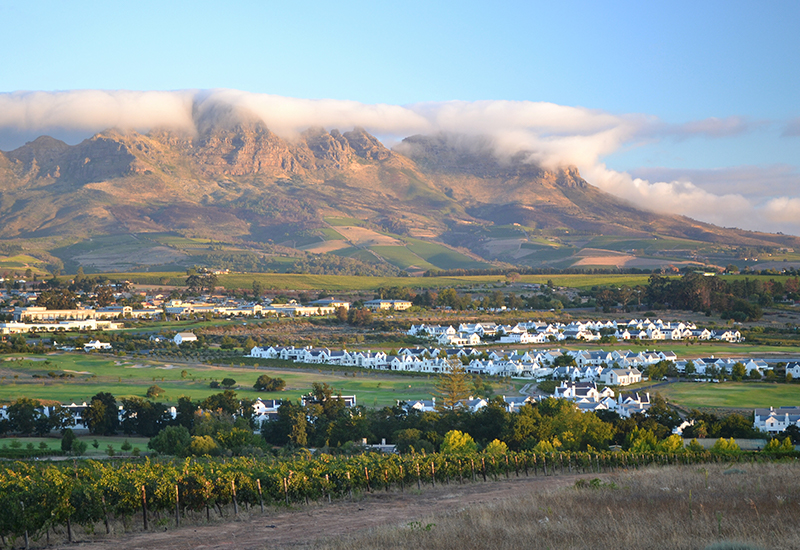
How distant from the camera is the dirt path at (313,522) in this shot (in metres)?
16.4

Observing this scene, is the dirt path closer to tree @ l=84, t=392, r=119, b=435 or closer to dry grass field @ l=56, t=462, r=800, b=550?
dry grass field @ l=56, t=462, r=800, b=550

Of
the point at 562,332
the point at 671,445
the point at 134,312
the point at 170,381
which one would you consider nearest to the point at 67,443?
the point at 170,381

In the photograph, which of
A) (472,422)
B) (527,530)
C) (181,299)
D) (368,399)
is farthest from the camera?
(181,299)

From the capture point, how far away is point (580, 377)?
6662 cm

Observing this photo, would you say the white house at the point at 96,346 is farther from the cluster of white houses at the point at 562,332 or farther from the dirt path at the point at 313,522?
the dirt path at the point at 313,522

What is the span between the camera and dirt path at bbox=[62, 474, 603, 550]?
53.9 ft

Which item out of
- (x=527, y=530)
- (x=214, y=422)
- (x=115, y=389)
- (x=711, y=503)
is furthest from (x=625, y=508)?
(x=115, y=389)

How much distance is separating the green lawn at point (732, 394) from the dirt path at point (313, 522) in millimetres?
32892

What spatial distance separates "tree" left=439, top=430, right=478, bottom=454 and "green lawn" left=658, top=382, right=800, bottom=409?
74.2 ft

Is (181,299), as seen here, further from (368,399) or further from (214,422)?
(214,422)

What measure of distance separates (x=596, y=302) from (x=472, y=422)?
96029 mm

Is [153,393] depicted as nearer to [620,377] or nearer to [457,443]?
[457,443]

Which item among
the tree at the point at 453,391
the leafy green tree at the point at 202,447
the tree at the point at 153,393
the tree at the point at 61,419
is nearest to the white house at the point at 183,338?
the tree at the point at 153,393

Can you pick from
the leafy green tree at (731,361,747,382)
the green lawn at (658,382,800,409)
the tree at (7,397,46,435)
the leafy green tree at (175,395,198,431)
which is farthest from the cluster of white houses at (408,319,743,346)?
the tree at (7,397,46,435)
